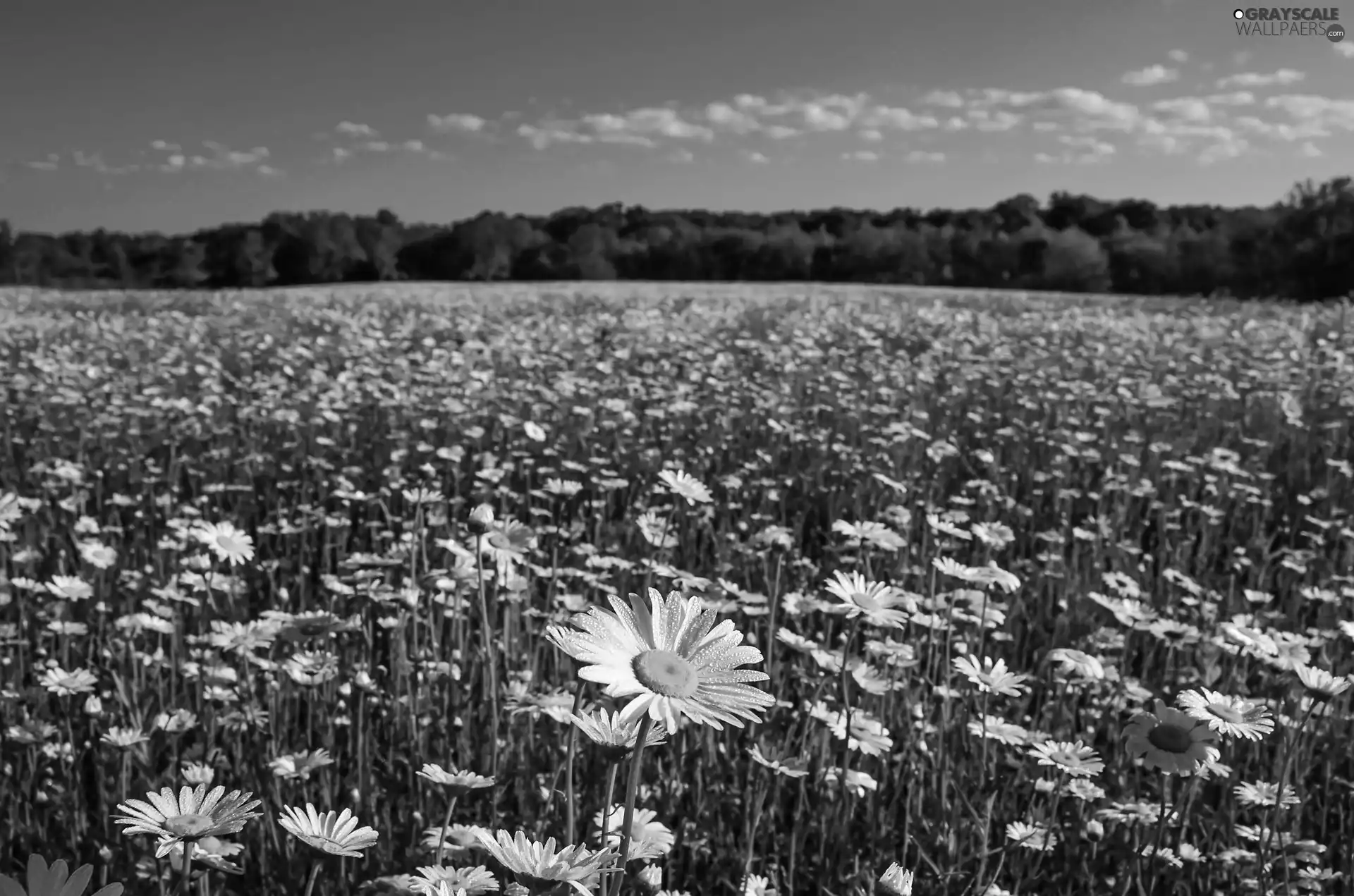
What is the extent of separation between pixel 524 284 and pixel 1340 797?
25099 mm

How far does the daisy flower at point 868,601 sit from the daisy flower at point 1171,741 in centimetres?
44

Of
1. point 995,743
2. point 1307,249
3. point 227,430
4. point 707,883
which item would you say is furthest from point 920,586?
point 1307,249

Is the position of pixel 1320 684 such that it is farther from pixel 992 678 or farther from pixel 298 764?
pixel 298 764

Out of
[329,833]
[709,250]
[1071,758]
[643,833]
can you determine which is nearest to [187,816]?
[329,833]

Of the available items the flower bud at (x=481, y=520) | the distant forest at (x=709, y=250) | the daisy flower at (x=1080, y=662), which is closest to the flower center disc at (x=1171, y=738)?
the daisy flower at (x=1080, y=662)

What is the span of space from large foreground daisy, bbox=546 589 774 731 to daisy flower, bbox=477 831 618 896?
145mm

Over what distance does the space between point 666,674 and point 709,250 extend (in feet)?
176

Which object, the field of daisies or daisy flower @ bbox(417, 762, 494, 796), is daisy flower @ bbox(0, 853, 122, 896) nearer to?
the field of daisies

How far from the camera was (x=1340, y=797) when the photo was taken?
2.61 m

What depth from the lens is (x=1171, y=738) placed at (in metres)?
1.66

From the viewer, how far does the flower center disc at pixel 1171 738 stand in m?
1.65

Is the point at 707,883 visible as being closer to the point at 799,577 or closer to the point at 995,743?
the point at 995,743

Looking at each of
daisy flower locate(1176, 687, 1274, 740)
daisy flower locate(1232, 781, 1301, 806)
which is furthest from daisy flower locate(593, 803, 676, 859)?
daisy flower locate(1232, 781, 1301, 806)

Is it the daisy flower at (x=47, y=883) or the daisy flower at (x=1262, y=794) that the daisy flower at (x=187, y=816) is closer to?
the daisy flower at (x=47, y=883)
